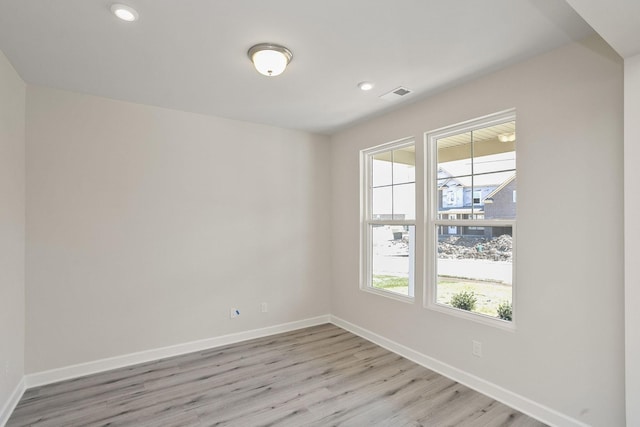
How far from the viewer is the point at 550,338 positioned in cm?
229

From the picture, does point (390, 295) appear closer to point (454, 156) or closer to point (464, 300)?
point (464, 300)

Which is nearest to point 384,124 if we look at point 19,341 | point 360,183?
point 360,183

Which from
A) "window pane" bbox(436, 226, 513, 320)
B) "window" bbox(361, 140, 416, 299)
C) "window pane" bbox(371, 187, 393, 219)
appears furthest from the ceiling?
"window pane" bbox(436, 226, 513, 320)

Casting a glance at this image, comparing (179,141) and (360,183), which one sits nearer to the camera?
(179,141)

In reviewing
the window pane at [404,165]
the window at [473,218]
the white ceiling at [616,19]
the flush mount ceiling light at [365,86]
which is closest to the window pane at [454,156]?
the window at [473,218]

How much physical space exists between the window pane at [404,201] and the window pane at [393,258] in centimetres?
14

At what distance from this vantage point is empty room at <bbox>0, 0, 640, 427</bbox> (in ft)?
6.57

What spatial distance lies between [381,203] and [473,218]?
4.14ft

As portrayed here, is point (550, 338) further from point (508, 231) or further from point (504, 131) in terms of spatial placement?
point (504, 131)

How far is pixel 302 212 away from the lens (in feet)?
14.3

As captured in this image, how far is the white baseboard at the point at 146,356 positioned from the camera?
2.86 m

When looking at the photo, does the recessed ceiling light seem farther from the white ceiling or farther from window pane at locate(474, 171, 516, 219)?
window pane at locate(474, 171, 516, 219)

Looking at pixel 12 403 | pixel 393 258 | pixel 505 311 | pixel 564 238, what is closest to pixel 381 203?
pixel 393 258

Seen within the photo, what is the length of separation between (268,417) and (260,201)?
7.77 ft
